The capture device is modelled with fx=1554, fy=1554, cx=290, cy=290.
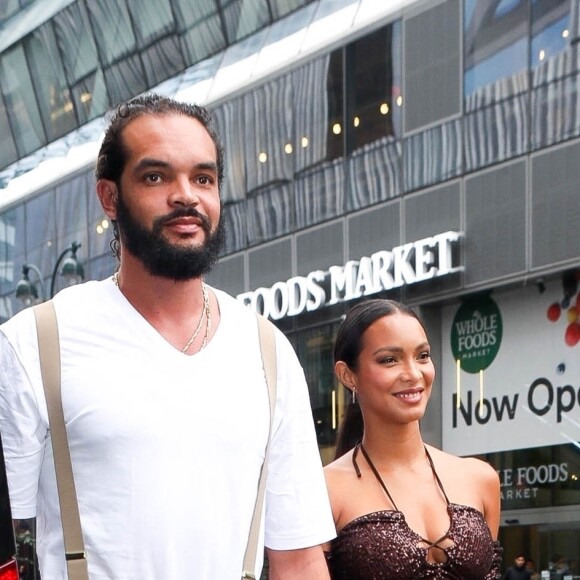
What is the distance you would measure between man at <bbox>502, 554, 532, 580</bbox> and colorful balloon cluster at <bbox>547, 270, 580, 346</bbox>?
3.50 meters

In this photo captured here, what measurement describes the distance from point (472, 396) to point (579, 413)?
2.64 m

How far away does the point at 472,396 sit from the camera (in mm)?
25047

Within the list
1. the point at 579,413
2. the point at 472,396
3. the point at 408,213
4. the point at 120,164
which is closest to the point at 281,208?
the point at 408,213

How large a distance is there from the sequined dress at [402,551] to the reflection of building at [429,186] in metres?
17.0

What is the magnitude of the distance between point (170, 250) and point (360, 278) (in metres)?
23.1

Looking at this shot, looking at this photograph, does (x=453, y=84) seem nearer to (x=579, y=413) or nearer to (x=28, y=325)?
(x=579, y=413)

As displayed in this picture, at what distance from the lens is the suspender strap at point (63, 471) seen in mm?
3461

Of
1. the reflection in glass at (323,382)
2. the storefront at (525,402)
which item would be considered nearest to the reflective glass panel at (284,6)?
the reflection in glass at (323,382)

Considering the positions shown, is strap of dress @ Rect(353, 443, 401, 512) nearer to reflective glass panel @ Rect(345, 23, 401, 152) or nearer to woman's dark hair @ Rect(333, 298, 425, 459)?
→ woman's dark hair @ Rect(333, 298, 425, 459)

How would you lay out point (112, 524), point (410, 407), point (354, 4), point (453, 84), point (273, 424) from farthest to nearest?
point (354, 4), point (453, 84), point (410, 407), point (273, 424), point (112, 524)

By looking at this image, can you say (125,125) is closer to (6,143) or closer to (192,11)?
(192,11)

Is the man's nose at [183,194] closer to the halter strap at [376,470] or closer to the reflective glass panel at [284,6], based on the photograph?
the halter strap at [376,470]

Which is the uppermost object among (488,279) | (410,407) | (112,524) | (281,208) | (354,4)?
(354,4)

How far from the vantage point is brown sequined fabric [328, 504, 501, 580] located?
5.64 m
